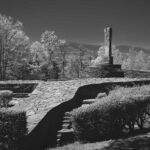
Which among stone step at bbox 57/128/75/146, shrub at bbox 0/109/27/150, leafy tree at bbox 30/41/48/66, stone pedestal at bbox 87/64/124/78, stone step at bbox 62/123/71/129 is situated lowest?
stone step at bbox 57/128/75/146

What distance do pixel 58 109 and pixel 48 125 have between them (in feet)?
3.92

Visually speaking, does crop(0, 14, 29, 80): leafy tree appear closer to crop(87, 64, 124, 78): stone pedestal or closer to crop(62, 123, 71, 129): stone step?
crop(87, 64, 124, 78): stone pedestal

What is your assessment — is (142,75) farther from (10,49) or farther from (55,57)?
(55,57)

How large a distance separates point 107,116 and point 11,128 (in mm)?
3066

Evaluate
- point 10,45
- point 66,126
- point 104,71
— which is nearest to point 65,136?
point 66,126

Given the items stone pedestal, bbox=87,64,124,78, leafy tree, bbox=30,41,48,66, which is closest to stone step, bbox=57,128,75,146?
stone pedestal, bbox=87,64,124,78

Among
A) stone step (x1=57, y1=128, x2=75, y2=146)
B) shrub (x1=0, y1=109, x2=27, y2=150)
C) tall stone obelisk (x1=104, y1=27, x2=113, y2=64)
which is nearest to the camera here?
shrub (x1=0, y1=109, x2=27, y2=150)

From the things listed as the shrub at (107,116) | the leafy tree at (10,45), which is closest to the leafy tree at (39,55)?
the leafy tree at (10,45)

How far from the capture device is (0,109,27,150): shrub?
363 inches

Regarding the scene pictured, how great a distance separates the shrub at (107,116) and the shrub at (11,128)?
1771 mm

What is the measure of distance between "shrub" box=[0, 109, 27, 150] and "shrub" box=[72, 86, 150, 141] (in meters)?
1.77

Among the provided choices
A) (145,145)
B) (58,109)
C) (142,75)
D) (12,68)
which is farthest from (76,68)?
(145,145)

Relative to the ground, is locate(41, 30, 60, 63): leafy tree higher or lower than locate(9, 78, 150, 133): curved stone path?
higher

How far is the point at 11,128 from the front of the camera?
927 centimetres
